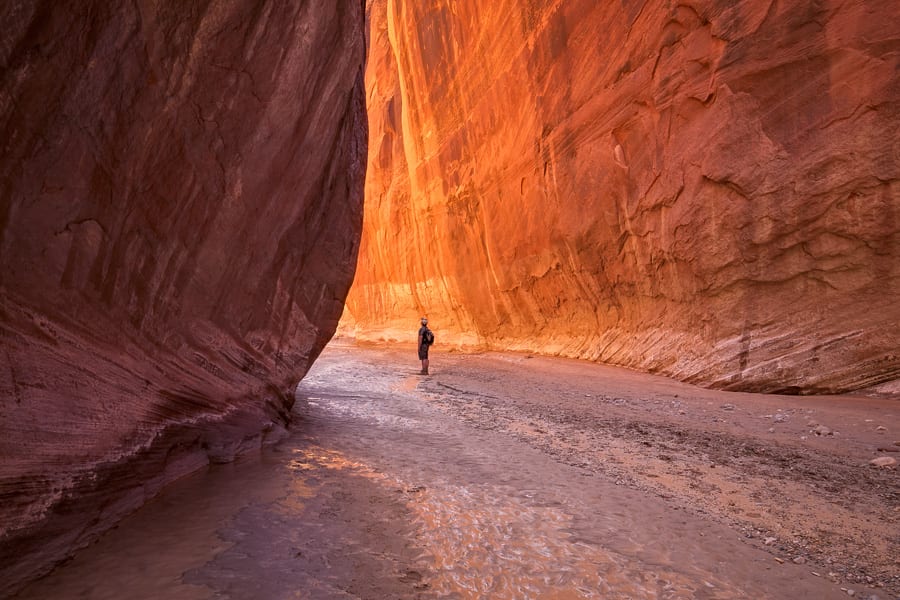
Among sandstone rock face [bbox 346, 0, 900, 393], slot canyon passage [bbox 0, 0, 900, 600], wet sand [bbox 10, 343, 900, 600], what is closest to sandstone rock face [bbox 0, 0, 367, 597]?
slot canyon passage [bbox 0, 0, 900, 600]

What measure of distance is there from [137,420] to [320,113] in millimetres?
3508

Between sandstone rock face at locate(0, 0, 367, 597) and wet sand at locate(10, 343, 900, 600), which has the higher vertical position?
sandstone rock face at locate(0, 0, 367, 597)

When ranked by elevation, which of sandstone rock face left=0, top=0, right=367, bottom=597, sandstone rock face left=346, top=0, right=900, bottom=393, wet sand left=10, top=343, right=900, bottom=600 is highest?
sandstone rock face left=346, top=0, right=900, bottom=393

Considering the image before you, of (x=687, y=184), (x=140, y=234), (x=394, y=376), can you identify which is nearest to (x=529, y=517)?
(x=140, y=234)

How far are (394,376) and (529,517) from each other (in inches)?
363

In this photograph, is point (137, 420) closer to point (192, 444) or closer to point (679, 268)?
point (192, 444)

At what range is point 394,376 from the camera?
1234cm

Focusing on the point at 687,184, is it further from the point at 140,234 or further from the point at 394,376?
the point at 140,234

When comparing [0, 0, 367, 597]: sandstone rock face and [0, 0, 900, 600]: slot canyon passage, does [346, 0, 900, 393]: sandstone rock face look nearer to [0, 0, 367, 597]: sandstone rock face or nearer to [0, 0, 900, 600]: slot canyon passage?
[0, 0, 900, 600]: slot canyon passage

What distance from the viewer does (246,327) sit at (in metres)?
5.00

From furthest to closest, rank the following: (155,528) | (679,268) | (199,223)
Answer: (679,268), (199,223), (155,528)

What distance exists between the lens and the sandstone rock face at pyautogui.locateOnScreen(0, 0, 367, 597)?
2551 mm

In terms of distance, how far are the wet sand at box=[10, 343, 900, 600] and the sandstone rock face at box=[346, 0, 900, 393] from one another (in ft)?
8.02

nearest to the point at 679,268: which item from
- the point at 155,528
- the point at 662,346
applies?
the point at 662,346
